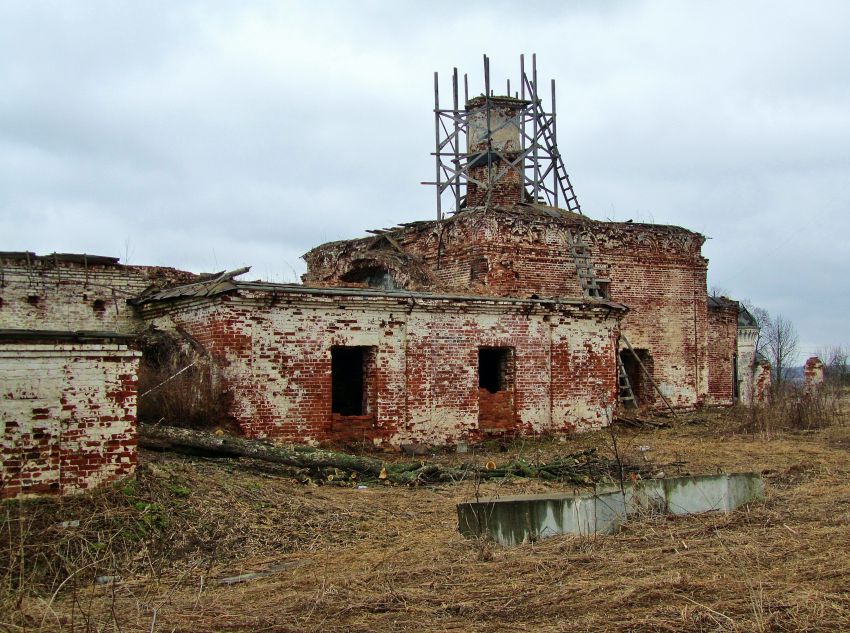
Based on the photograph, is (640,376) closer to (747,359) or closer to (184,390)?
(747,359)

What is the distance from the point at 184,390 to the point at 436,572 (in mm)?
7723

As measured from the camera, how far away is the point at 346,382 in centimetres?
1680

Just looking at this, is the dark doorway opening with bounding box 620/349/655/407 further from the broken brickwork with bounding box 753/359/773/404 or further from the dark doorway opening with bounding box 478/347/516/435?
the broken brickwork with bounding box 753/359/773/404

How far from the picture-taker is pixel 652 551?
24.2ft

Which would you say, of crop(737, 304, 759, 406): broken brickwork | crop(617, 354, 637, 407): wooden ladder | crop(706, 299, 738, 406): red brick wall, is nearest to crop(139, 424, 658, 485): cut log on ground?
crop(617, 354, 637, 407): wooden ladder

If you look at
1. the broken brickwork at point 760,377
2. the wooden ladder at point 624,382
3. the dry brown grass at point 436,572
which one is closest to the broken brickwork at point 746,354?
the broken brickwork at point 760,377

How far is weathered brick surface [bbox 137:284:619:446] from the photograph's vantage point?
14500mm

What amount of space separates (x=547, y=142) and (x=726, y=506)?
57.6ft

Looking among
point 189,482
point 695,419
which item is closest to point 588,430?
point 695,419

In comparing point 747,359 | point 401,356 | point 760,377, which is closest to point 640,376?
point 760,377

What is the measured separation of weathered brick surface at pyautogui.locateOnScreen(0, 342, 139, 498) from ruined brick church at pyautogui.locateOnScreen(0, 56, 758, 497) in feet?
0.05

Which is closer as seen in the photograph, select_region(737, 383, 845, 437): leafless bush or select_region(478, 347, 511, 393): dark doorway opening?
select_region(478, 347, 511, 393): dark doorway opening

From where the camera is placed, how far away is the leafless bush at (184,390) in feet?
44.2

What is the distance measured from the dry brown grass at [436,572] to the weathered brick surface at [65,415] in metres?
0.57
